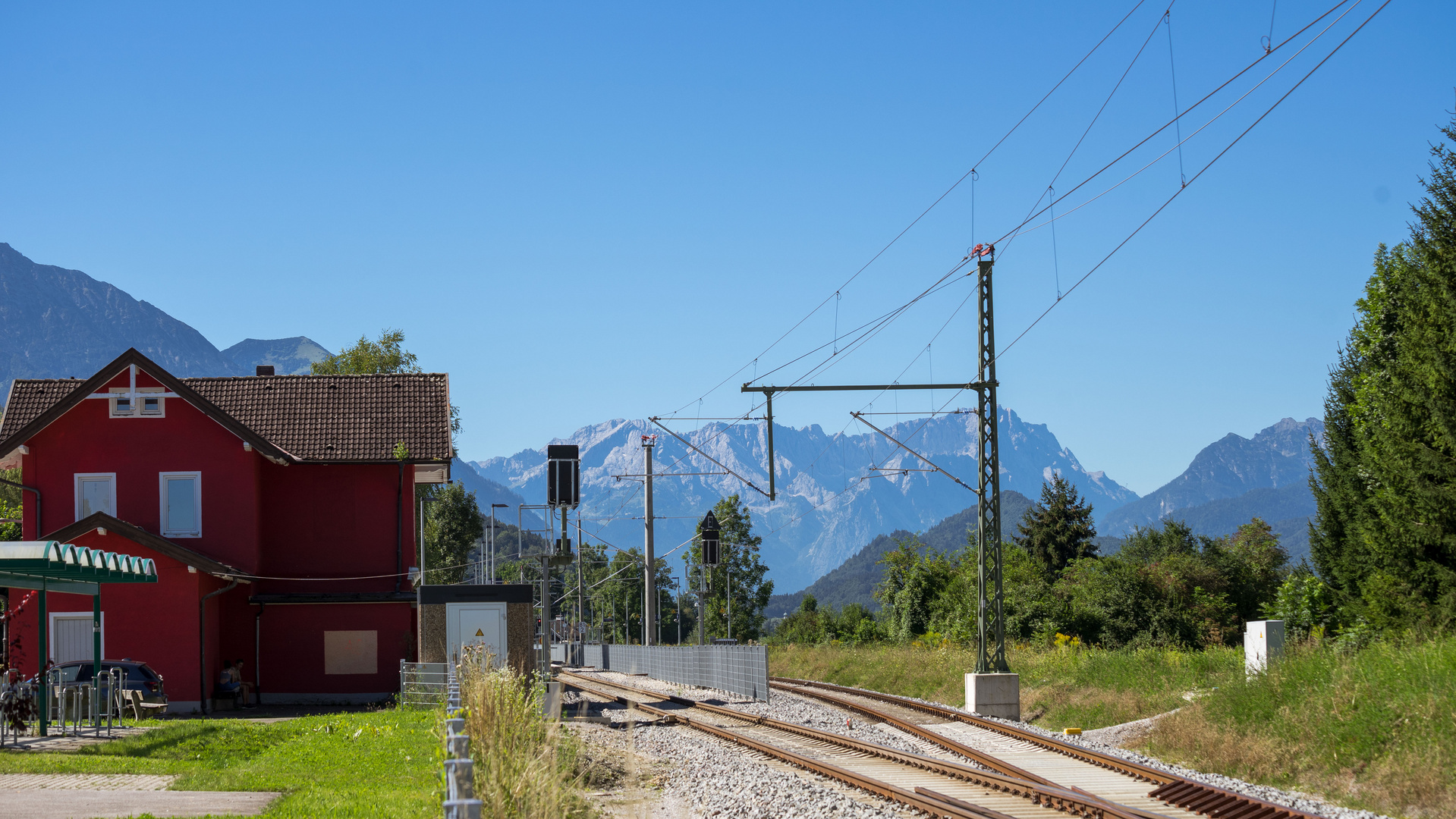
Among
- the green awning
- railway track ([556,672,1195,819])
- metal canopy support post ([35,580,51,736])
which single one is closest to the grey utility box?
railway track ([556,672,1195,819])

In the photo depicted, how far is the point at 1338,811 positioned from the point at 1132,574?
3538 centimetres

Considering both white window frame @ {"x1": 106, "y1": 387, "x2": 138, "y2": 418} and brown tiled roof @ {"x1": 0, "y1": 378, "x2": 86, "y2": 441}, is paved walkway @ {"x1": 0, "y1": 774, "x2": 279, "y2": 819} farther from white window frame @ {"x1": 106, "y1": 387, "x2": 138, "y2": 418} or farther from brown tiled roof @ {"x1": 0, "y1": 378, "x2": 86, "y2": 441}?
brown tiled roof @ {"x1": 0, "y1": 378, "x2": 86, "y2": 441}

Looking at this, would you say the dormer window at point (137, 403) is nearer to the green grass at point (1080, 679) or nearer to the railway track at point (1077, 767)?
the railway track at point (1077, 767)

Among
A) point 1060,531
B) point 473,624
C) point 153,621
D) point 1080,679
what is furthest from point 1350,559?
point 1060,531

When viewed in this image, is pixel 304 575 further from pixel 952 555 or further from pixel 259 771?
pixel 952 555

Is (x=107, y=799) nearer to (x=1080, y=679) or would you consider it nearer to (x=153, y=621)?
(x=153, y=621)

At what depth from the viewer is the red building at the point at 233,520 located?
27.1m

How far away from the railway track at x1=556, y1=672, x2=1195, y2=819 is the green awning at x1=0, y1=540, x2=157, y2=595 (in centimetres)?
925

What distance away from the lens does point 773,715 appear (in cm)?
2369

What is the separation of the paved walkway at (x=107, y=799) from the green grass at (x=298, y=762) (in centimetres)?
32

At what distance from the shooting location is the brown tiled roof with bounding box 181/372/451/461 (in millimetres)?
32594

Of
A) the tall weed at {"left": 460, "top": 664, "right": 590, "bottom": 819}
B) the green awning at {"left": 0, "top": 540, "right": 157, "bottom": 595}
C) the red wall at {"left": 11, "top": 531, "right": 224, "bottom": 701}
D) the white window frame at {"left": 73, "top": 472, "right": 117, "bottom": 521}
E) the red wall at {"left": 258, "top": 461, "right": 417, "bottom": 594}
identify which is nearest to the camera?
the tall weed at {"left": 460, "top": 664, "right": 590, "bottom": 819}

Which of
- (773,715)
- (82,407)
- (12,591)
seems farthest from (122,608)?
(773,715)

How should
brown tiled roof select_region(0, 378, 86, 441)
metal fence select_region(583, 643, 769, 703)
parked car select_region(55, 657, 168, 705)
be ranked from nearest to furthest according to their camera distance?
parked car select_region(55, 657, 168, 705) → metal fence select_region(583, 643, 769, 703) → brown tiled roof select_region(0, 378, 86, 441)
